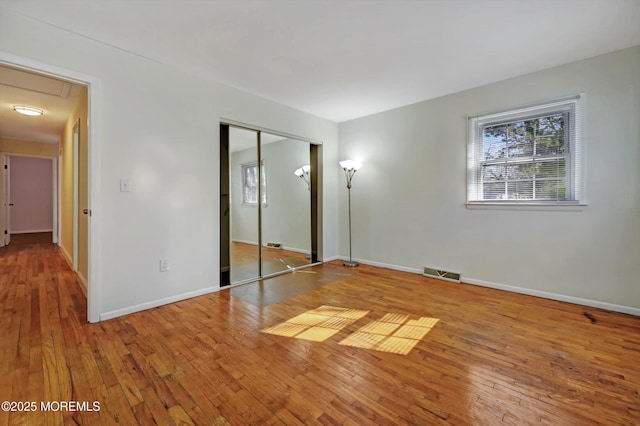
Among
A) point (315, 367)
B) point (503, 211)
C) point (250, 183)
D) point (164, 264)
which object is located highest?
point (250, 183)

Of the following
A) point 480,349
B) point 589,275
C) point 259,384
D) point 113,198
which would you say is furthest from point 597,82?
point 113,198

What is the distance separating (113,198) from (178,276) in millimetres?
1010

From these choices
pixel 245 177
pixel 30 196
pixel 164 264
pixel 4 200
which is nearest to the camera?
pixel 164 264

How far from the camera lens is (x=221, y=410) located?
1456mm

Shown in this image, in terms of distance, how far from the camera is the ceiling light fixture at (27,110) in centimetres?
412

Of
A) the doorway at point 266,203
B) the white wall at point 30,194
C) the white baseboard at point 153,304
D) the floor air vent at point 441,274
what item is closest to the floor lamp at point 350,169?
the doorway at point 266,203

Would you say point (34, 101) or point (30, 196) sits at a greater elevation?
point (34, 101)

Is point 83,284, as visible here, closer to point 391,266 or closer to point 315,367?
point 315,367

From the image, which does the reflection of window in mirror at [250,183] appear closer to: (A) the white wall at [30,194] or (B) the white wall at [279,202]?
(B) the white wall at [279,202]

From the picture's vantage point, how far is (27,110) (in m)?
4.21

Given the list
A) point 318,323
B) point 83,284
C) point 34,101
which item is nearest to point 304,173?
point 318,323

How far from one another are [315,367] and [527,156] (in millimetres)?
3242

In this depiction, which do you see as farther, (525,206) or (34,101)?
(34,101)

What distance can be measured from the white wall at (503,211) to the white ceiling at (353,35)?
314 mm
